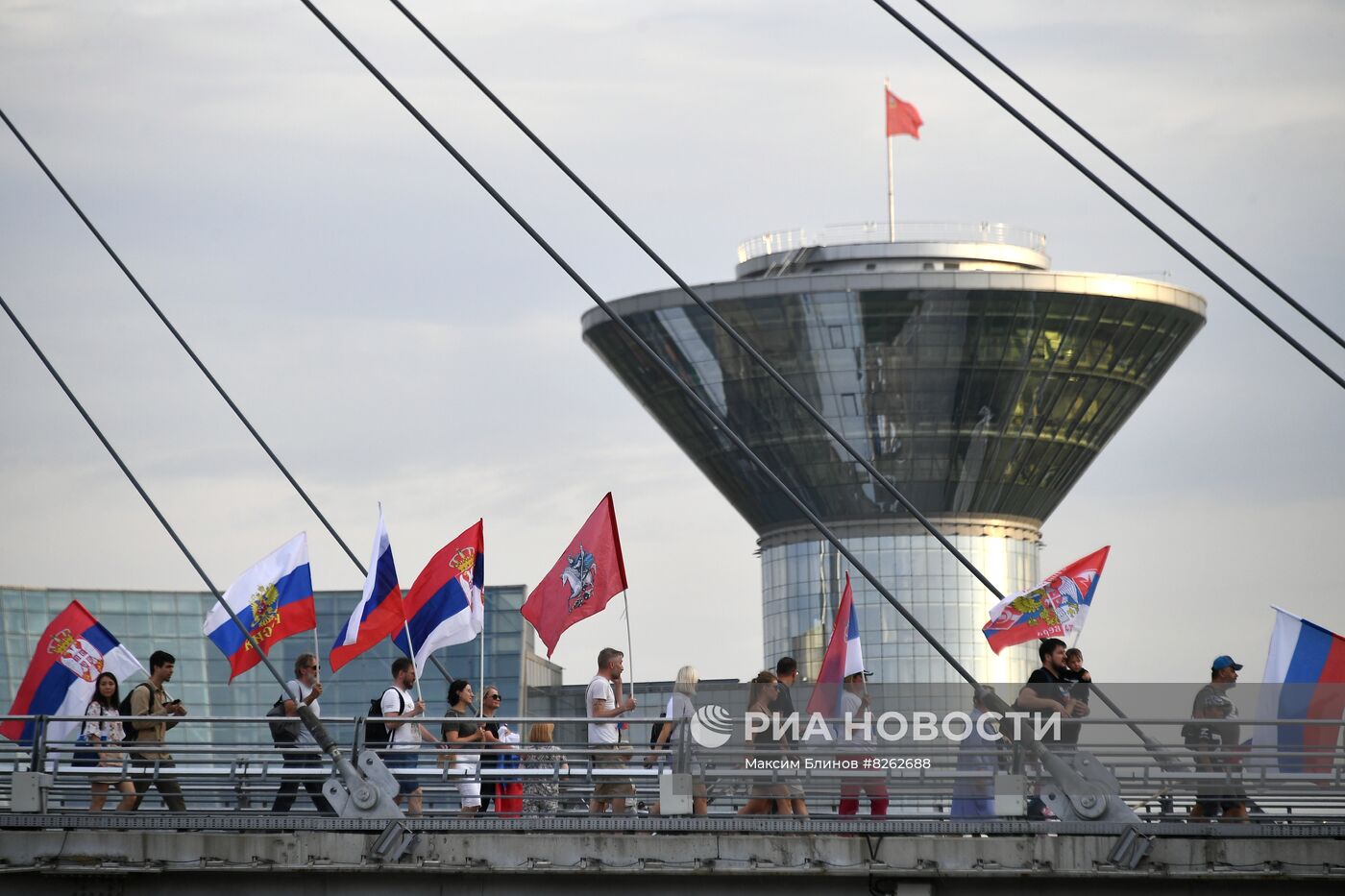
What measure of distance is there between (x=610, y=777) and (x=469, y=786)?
170cm

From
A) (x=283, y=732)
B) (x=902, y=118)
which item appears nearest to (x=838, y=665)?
(x=283, y=732)

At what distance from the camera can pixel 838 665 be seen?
20.2 meters

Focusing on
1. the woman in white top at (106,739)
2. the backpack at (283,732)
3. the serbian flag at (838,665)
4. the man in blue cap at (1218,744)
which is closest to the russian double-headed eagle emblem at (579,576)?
the serbian flag at (838,665)

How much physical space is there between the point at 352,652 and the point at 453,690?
2854 millimetres

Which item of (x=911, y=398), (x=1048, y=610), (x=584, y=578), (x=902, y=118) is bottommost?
(x=1048, y=610)

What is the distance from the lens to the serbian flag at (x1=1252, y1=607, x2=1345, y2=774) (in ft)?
57.1

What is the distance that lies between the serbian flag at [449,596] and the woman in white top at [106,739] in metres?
3.42

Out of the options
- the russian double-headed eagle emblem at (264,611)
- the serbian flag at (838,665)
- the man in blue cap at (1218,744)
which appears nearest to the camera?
the man in blue cap at (1218,744)

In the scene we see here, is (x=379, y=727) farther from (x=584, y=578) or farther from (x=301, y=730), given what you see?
(x=584, y=578)

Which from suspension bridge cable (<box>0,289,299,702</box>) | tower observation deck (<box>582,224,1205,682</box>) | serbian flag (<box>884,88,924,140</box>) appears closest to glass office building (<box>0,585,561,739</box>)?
tower observation deck (<box>582,224,1205,682</box>)

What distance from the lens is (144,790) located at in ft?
58.1

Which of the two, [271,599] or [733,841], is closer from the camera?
[733,841]

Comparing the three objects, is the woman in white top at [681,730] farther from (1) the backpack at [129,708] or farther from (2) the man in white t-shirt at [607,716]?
(1) the backpack at [129,708]

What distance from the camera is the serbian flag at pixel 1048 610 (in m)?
22.0
